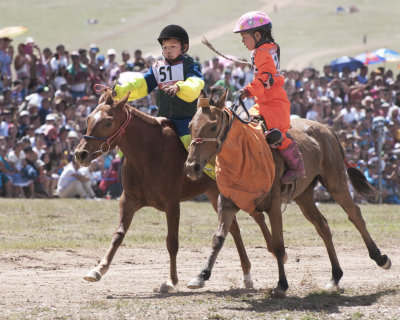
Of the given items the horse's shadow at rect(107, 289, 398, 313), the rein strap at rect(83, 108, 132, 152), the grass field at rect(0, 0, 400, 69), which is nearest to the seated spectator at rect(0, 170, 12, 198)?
the rein strap at rect(83, 108, 132, 152)

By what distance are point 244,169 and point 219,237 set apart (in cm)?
75

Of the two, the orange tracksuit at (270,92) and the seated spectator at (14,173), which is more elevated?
the orange tracksuit at (270,92)

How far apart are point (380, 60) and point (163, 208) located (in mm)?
18655

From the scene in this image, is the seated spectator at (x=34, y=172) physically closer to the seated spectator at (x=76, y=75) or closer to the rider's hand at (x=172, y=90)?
the seated spectator at (x=76, y=75)

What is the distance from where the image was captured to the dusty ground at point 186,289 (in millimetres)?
7383

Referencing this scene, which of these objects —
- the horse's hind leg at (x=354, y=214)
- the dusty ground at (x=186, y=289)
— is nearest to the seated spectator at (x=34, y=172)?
the dusty ground at (x=186, y=289)

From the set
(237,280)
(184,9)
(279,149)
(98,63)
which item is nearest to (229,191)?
(279,149)

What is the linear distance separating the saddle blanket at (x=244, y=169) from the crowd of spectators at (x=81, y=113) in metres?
7.76

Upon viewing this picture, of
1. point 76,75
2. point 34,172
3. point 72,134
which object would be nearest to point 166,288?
point 34,172

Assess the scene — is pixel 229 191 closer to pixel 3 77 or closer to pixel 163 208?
pixel 163 208

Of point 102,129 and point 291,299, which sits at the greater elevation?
point 102,129

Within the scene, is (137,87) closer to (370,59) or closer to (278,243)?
(278,243)

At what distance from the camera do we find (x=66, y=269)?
1021cm

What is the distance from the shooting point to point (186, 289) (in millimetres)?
8953
